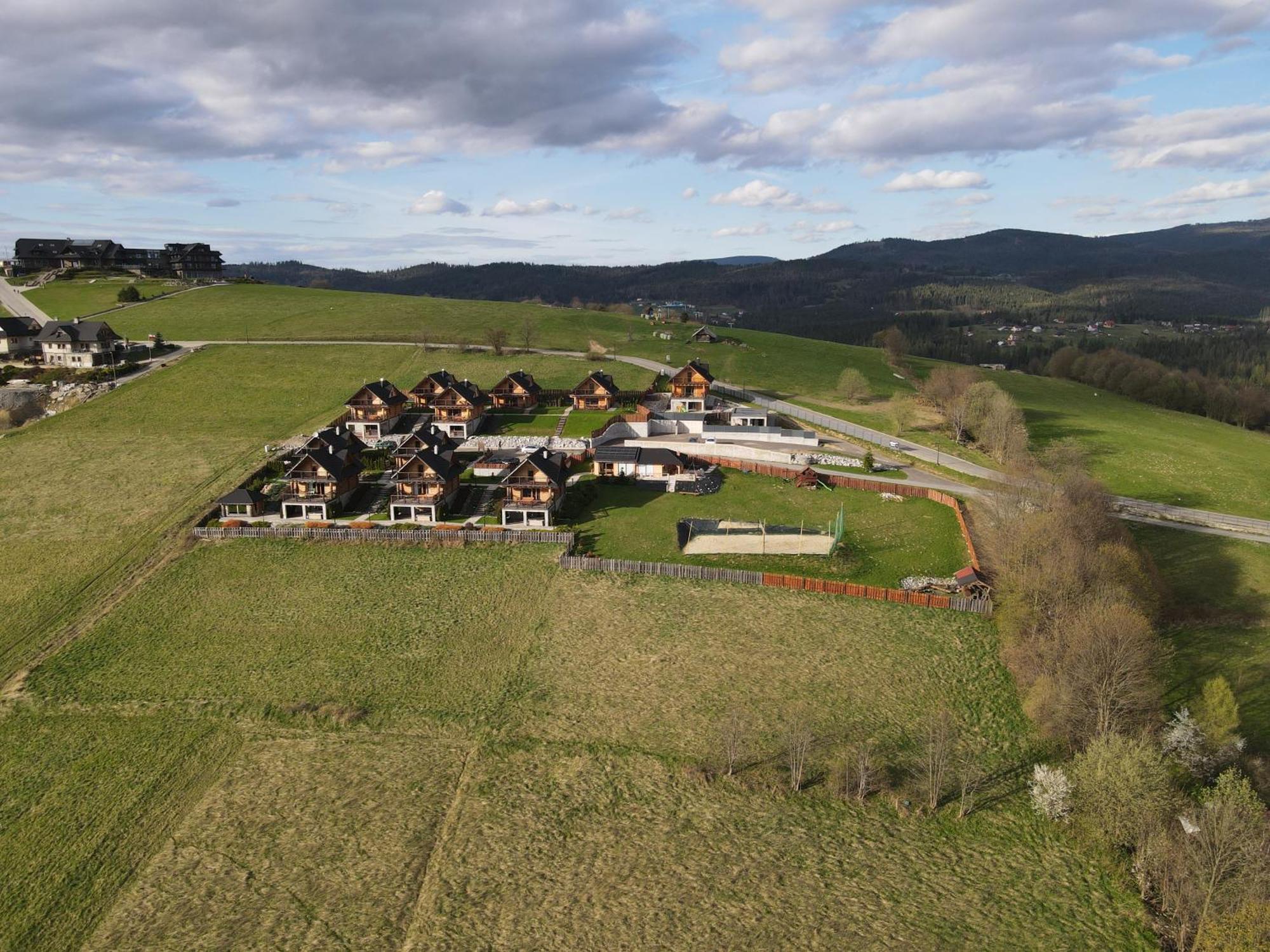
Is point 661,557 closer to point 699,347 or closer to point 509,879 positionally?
point 509,879

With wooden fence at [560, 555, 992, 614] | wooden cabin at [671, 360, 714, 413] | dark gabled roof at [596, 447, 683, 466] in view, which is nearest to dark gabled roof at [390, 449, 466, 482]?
dark gabled roof at [596, 447, 683, 466]

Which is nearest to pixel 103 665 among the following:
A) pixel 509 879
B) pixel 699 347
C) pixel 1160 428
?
pixel 509 879

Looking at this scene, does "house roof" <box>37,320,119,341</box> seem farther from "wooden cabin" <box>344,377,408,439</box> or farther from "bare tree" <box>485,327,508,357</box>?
"bare tree" <box>485,327,508,357</box>

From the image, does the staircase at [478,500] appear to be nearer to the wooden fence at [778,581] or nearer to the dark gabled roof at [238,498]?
the wooden fence at [778,581]

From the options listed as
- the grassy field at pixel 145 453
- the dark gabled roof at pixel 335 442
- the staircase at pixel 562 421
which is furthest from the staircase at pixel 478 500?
the grassy field at pixel 145 453

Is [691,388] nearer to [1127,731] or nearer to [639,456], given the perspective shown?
[639,456]
